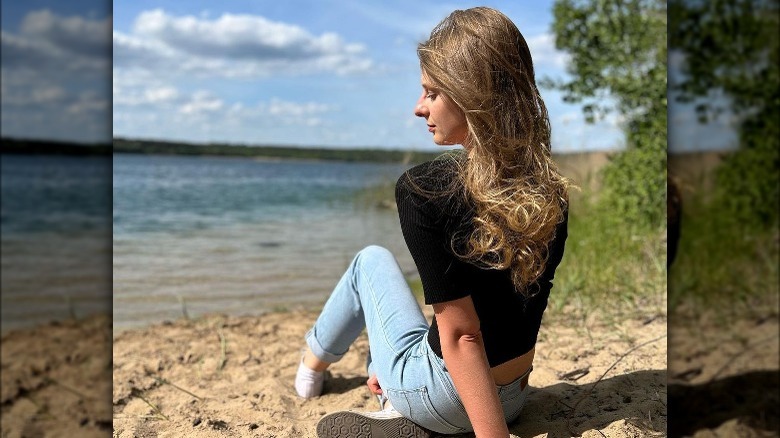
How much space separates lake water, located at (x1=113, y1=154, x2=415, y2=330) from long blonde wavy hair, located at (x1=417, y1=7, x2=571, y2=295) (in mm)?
3292

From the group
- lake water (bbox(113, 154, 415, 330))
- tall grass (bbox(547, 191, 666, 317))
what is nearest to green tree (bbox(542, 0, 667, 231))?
tall grass (bbox(547, 191, 666, 317))

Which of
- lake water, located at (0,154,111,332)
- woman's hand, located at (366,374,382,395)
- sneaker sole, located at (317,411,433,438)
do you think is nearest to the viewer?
lake water, located at (0,154,111,332)

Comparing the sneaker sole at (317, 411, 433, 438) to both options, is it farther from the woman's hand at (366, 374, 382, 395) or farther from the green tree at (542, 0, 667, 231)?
the green tree at (542, 0, 667, 231)

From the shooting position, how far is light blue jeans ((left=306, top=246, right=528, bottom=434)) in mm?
2070

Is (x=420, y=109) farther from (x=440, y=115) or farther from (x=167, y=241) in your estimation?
(x=167, y=241)

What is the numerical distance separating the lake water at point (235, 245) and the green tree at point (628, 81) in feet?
6.69

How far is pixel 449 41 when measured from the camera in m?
1.84

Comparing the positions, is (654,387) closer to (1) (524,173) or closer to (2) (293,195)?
(1) (524,173)

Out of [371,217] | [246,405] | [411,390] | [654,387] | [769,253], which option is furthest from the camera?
[371,217]

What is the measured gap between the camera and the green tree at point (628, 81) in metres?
5.76

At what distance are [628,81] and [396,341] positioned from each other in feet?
14.5

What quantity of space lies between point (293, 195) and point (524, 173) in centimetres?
1832

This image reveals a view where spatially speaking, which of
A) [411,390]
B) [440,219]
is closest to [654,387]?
[411,390]

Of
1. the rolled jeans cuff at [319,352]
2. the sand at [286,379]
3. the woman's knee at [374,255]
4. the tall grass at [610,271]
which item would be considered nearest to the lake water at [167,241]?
the sand at [286,379]
